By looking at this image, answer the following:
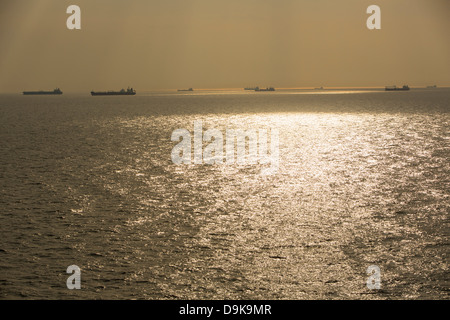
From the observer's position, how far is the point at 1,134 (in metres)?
97.4

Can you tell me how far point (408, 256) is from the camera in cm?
2478

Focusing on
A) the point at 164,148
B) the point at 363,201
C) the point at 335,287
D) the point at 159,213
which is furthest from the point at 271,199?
the point at 164,148

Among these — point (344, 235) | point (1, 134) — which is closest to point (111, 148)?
point (1, 134)

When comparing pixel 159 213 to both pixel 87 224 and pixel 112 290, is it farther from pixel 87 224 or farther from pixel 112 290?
pixel 112 290

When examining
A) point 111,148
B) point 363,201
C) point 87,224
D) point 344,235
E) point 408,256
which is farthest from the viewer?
point 111,148

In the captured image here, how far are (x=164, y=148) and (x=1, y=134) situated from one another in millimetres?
40111

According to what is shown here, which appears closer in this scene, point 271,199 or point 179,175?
point 271,199

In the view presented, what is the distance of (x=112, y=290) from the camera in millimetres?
20844

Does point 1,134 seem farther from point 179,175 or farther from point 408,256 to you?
point 408,256

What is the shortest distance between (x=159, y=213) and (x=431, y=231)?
1778cm
